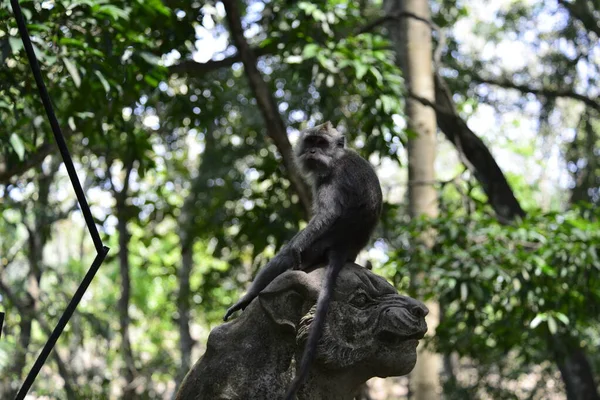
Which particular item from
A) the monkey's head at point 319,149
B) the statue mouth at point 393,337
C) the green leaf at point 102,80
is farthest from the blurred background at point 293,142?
the statue mouth at point 393,337

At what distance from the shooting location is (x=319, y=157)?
414cm

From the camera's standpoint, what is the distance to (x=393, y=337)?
3053mm

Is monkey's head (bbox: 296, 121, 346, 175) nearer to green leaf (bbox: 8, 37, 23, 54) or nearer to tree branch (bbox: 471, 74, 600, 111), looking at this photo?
green leaf (bbox: 8, 37, 23, 54)

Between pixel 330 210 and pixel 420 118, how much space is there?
14.1 ft

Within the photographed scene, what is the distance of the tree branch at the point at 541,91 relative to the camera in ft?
35.1

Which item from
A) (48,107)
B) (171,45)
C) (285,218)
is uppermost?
(48,107)

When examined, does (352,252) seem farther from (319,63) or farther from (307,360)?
(319,63)

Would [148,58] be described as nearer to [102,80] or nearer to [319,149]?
[102,80]

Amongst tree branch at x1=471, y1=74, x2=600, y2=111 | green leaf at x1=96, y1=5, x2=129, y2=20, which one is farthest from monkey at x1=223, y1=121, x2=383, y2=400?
tree branch at x1=471, y1=74, x2=600, y2=111

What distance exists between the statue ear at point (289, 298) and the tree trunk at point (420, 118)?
14.5 feet

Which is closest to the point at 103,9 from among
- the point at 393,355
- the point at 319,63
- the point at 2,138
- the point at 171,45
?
the point at 2,138

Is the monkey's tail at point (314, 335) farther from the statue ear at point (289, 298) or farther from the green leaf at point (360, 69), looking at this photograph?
the green leaf at point (360, 69)

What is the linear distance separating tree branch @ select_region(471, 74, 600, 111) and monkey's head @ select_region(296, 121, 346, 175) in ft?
22.2

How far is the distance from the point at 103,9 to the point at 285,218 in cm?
316
